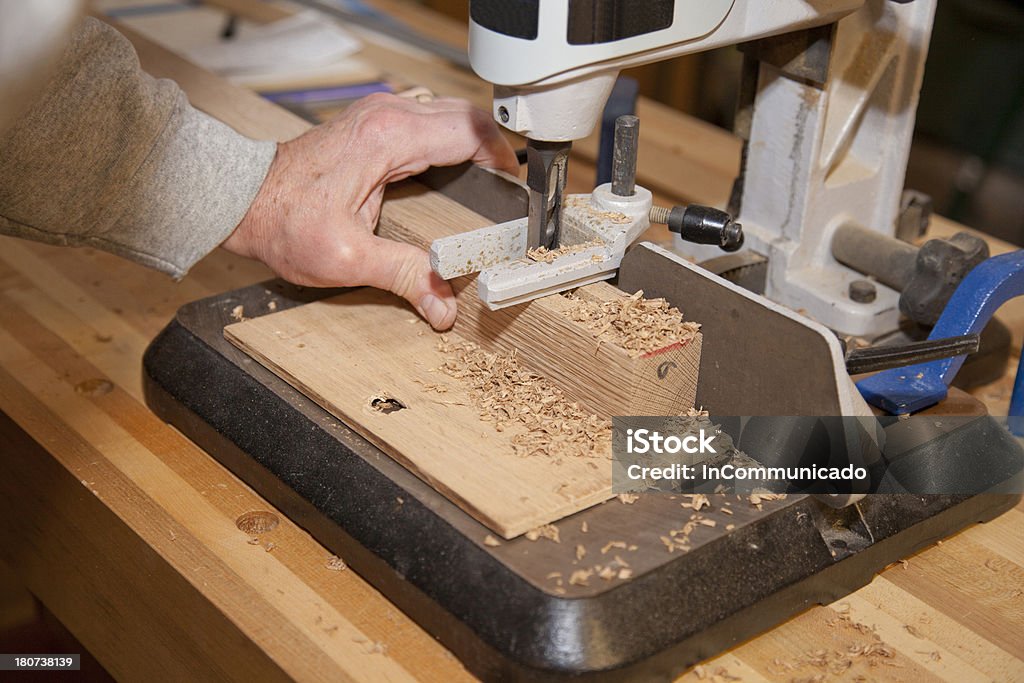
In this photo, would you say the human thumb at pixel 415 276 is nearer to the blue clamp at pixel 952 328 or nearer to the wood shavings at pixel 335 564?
the wood shavings at pixel 335 564

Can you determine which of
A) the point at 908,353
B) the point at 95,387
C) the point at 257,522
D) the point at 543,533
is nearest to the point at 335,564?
the point at 257,522

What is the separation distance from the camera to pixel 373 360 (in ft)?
3.63

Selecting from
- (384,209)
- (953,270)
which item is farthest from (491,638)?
(953,270)

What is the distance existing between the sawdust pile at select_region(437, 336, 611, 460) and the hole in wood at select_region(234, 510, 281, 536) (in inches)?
8.4

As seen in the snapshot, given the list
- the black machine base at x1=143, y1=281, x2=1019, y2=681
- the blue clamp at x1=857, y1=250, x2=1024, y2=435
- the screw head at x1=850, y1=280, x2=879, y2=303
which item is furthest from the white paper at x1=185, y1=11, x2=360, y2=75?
the blue clamp at x1=857, y1=250, x2=1024, y2=435

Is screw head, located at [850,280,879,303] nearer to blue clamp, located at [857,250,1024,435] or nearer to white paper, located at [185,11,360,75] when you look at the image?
blue clamp, located at [857,250,1024,435]

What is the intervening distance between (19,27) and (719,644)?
662 millimetres

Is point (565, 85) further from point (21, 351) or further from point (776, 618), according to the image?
point (21, 351)

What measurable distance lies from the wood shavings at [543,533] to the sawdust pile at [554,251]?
0.85 ft

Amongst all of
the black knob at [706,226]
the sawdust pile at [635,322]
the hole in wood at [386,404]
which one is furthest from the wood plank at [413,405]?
the black knob at [706,226]

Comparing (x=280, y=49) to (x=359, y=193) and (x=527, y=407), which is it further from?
(x=527, y=407)

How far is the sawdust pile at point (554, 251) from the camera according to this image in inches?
40.5

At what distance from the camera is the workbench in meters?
0.90

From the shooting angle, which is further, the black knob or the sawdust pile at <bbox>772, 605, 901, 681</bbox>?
the black knob
